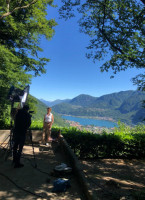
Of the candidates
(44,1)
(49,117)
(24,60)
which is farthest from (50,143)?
(44,1)

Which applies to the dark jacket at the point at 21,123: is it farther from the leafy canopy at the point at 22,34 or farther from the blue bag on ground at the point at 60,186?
the leafy canopy at the point at 22,34

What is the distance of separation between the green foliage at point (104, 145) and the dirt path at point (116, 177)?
0.52 m

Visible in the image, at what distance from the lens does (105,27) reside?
426 inches

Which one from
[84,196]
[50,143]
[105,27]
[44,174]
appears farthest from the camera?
[105,27]

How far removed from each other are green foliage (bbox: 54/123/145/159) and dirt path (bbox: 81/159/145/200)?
1.72ft

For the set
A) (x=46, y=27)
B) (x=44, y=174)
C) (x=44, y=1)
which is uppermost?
(x=44, y=1)

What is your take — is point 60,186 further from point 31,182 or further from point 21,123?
point 21,123

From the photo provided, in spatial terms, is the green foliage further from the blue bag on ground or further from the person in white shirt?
the blue bag on ground

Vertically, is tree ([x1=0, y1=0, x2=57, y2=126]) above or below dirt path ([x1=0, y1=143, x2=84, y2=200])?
above

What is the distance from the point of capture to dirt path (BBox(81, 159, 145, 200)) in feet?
14.5

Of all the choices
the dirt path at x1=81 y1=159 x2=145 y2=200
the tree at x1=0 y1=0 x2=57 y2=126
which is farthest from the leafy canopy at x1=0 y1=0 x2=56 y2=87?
the dirt path at x1=81 y1=159 x2=145 y2=200

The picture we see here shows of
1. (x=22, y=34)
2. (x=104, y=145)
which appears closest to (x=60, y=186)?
(x=104, y=145)

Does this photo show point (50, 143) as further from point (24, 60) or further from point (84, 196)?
point (24, 60)

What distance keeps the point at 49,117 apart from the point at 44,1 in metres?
12.3
